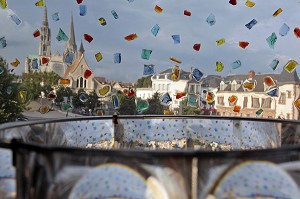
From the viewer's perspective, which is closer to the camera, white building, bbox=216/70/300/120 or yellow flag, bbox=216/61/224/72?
yellow flag, bbox=216/61/224/72

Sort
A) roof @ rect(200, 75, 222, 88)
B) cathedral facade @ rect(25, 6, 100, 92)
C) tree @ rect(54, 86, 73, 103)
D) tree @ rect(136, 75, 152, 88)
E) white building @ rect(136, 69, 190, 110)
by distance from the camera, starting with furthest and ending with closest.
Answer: cathedral facade @ rect(25, 6, 100, 92)
tree @ rect(136, 75, 152, 88)
roof @ rect(200, 75, 222, 88)
tree @ rect(54, 86, 73, 103)
white building @ rect(136, 69, 190, 110)

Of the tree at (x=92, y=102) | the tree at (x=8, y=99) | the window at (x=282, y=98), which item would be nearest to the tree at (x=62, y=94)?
the tree at (x=92, y=102)

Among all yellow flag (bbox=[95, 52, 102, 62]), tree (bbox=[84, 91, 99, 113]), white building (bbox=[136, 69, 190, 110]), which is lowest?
tree (bbox=[84, 91, 99, 113])

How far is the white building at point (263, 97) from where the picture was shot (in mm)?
40125

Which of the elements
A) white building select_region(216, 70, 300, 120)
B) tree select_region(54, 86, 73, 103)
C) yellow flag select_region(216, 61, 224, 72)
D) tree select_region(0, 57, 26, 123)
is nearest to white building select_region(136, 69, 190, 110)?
white building select_region(216, 70, 300, 120)

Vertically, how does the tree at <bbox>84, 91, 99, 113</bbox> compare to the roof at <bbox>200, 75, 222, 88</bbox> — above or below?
below

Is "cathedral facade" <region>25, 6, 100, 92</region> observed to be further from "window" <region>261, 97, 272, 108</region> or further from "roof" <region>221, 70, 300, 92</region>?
"window" <region>261, 97, 272, 108</region>

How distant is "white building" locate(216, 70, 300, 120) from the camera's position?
132 feet

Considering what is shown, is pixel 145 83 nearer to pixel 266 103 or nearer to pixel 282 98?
pixel 266 103

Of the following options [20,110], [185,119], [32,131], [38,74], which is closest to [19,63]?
[185,119]

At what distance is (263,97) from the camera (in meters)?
43.8

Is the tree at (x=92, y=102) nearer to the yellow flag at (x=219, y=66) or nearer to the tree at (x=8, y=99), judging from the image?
the tree at (x=8, y=99)

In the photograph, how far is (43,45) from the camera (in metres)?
103

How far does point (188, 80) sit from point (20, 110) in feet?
78.6
